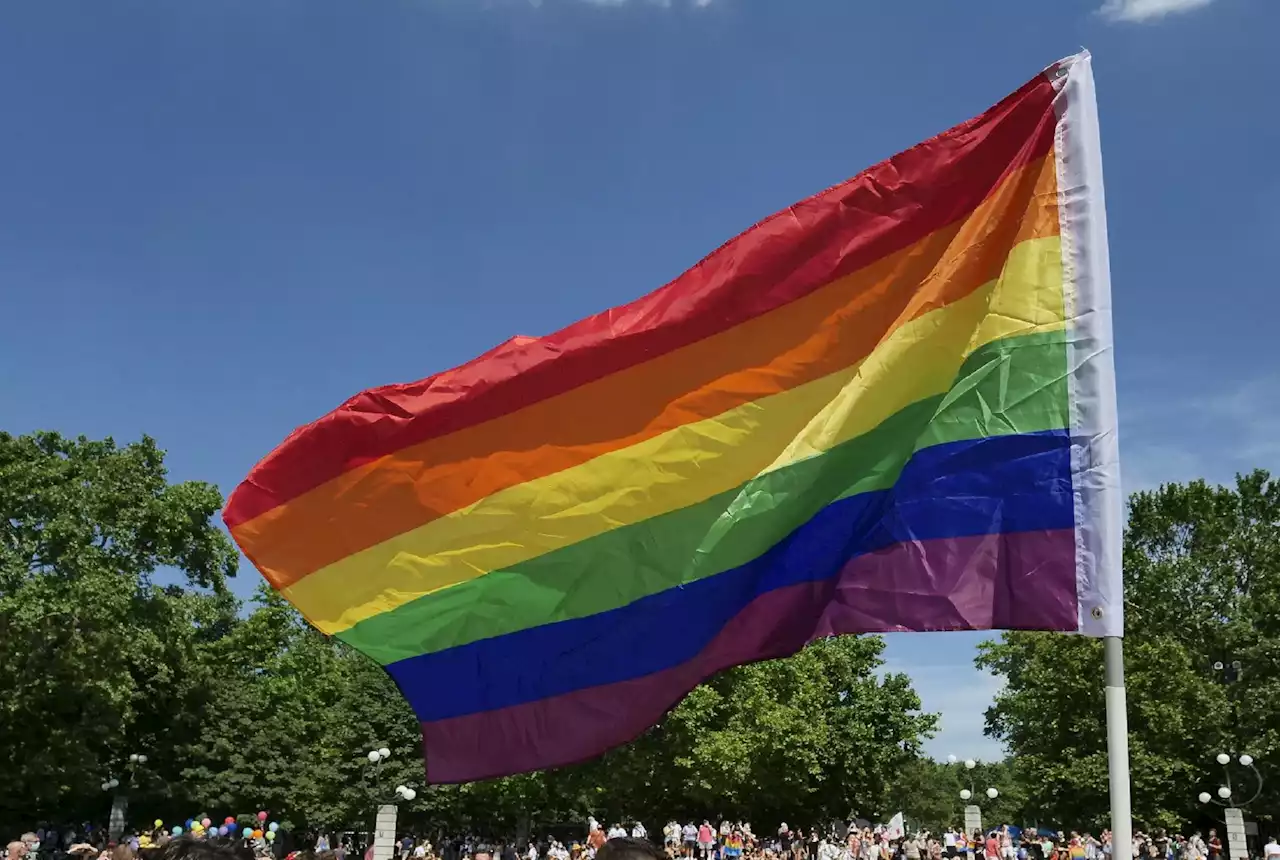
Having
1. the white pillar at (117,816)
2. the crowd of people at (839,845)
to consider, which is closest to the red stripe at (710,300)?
the crowd of people at (839,845)

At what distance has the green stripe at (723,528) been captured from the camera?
17.9 ft

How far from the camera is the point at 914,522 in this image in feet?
18.3

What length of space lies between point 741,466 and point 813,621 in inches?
35.2

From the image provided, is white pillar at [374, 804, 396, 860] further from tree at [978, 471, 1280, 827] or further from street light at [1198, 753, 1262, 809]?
street light at [1198, 753, 1262, 809]

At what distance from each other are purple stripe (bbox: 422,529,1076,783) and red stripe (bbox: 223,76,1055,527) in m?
1.54

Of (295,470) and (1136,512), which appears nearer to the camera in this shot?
(295,470)

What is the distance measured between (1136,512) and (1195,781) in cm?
1099

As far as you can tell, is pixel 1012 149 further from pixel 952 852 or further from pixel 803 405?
pixel 952 852

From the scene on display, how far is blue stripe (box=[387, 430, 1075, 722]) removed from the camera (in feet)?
17.5

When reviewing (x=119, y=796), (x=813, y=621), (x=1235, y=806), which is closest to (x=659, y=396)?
(x=813, y=621)

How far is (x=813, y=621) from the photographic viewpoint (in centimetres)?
580

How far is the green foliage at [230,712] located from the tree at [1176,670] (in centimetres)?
546

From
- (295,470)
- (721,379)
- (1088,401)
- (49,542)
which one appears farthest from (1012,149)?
(49,542)

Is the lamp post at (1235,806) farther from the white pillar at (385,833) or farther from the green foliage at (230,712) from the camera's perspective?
the white pillar at (385,833)
